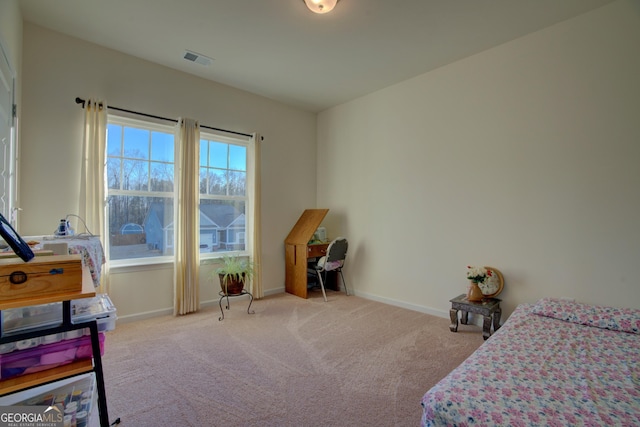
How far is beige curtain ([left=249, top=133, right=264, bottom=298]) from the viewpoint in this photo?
13.5 feet

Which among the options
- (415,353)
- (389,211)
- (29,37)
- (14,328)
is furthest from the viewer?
(389,211)

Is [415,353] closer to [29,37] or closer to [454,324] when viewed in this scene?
[454,324]

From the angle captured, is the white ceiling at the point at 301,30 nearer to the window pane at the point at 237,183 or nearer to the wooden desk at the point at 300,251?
the window pane at the point at 237,183

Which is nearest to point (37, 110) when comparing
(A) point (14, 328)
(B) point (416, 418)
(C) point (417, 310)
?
(A) point (14, 328)

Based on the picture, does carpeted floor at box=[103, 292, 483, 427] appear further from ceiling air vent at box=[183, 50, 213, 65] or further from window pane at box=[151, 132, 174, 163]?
ceiling air vent at box=[183, 50, 213, 65]

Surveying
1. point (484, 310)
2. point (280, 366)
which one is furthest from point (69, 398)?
point (484, 310)

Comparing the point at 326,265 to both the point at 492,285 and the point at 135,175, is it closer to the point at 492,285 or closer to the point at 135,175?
the point at 492,285

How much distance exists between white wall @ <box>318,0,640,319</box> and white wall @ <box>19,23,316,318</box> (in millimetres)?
1275

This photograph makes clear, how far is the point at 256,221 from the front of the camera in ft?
13.6

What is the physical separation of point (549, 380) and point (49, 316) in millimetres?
2275

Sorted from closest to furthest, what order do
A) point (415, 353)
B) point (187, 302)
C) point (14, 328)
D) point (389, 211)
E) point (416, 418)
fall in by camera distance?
point (14, 328)
point (416, 418)
point (415, 353)
point (187, 302)
point (389, 211)

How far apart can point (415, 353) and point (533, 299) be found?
1292 millimetres

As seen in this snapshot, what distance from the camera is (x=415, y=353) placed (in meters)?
2.54

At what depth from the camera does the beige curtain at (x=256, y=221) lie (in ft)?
13.5
